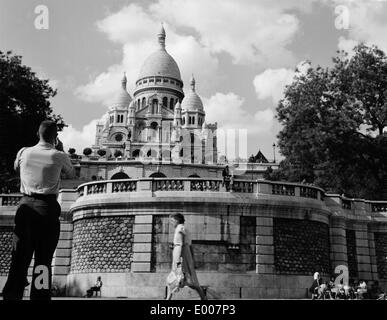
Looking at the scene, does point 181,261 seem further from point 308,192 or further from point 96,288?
point 308,192

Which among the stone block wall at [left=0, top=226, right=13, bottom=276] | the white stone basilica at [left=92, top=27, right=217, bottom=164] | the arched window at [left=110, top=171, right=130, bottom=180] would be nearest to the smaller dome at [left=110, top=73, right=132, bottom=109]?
the white stone basilica at [left=92, top=27, right=217, bottom=164]

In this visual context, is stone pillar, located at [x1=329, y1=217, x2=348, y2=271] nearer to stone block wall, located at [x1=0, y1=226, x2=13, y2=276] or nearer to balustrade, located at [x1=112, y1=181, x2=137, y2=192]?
balustrade, located at [x1=112, y1=181, x2=137, y2=192]

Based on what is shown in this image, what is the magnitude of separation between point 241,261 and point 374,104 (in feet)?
70.8

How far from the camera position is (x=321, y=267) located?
24.4 m

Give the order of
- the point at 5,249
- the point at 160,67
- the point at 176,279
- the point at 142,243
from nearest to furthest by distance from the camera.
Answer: the point at 176,279 < the point at 142,243 < the point at 5,249 < the point at 160,67

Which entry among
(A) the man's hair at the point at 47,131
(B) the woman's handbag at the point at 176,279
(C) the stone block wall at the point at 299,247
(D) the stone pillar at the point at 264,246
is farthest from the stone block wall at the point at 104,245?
(A) the man's hair at the point at 47,131

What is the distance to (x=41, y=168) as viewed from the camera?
25.1 ft

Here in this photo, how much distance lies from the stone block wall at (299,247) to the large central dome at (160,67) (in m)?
131

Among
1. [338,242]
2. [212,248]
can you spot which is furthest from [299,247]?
[212,248]

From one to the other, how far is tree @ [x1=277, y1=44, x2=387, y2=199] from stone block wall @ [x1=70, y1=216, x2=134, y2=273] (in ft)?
61.9

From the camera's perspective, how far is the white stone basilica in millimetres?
129000

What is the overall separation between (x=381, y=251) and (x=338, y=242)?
353 cm
